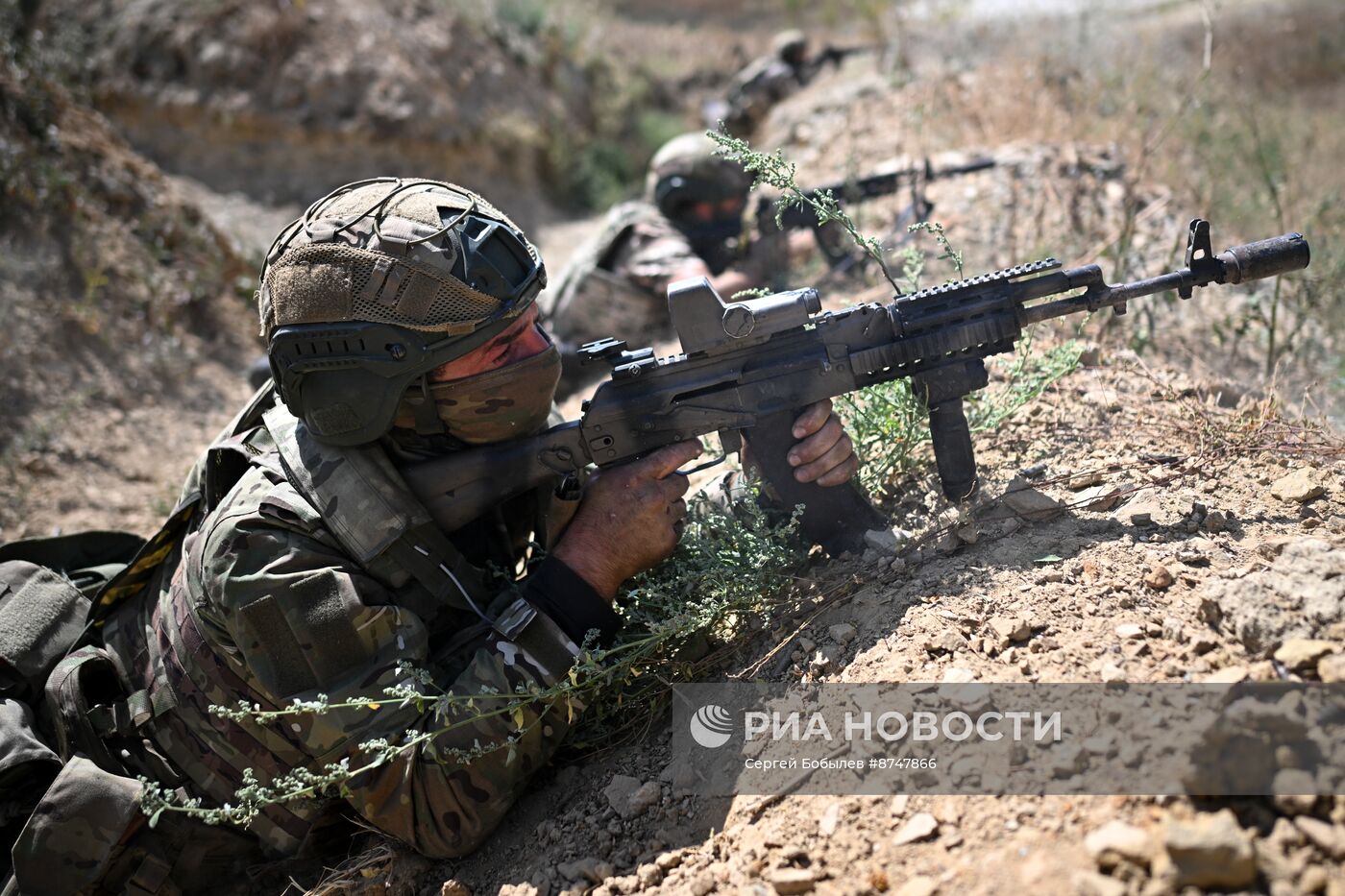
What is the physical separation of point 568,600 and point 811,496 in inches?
34.1

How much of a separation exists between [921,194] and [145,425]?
5435 millimetres

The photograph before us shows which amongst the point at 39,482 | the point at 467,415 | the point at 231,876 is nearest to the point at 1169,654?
the point at 467,415

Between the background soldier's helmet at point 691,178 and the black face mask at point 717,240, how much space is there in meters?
0.14

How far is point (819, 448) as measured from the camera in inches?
121

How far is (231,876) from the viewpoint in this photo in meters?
3.09

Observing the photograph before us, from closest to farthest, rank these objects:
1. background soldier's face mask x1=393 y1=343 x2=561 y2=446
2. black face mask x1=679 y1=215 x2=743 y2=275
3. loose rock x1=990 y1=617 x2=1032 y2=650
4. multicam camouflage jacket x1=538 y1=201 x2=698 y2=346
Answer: loose rock x1=990 y1=617 x2=1032 y2=650 → background soldier's face mask x1=393 y1=343 x2=561 y2=446 → multicam camouflage jacket x1=538 y1=201 x2=698 y2=346 → black face mask x1=679 y1=215 x2=743 y2=275

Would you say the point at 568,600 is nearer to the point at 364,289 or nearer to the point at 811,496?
the point at 811,496

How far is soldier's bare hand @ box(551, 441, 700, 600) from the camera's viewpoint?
2988 millimetres

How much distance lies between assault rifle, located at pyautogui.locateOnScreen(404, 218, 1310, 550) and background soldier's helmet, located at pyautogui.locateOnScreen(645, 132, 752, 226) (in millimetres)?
3458

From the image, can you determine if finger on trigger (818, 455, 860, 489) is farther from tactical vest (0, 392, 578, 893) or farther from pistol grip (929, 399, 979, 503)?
tactical vest (0, 392, 578, 893)

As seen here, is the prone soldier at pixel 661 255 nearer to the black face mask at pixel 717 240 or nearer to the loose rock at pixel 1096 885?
the black face mask at pixel 717 240

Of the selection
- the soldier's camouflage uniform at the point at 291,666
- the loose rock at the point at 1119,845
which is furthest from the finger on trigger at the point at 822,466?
the loose rock at the point at 1119,845

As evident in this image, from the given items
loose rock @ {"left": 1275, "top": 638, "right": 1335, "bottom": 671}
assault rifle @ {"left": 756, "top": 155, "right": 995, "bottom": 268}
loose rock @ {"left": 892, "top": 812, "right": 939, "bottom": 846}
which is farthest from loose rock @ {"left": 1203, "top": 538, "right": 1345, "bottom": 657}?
assault rifle @ {"left": 756, "top": 155, "right": 995, "bottom": 268}

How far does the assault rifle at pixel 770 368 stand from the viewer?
9.69 feet
